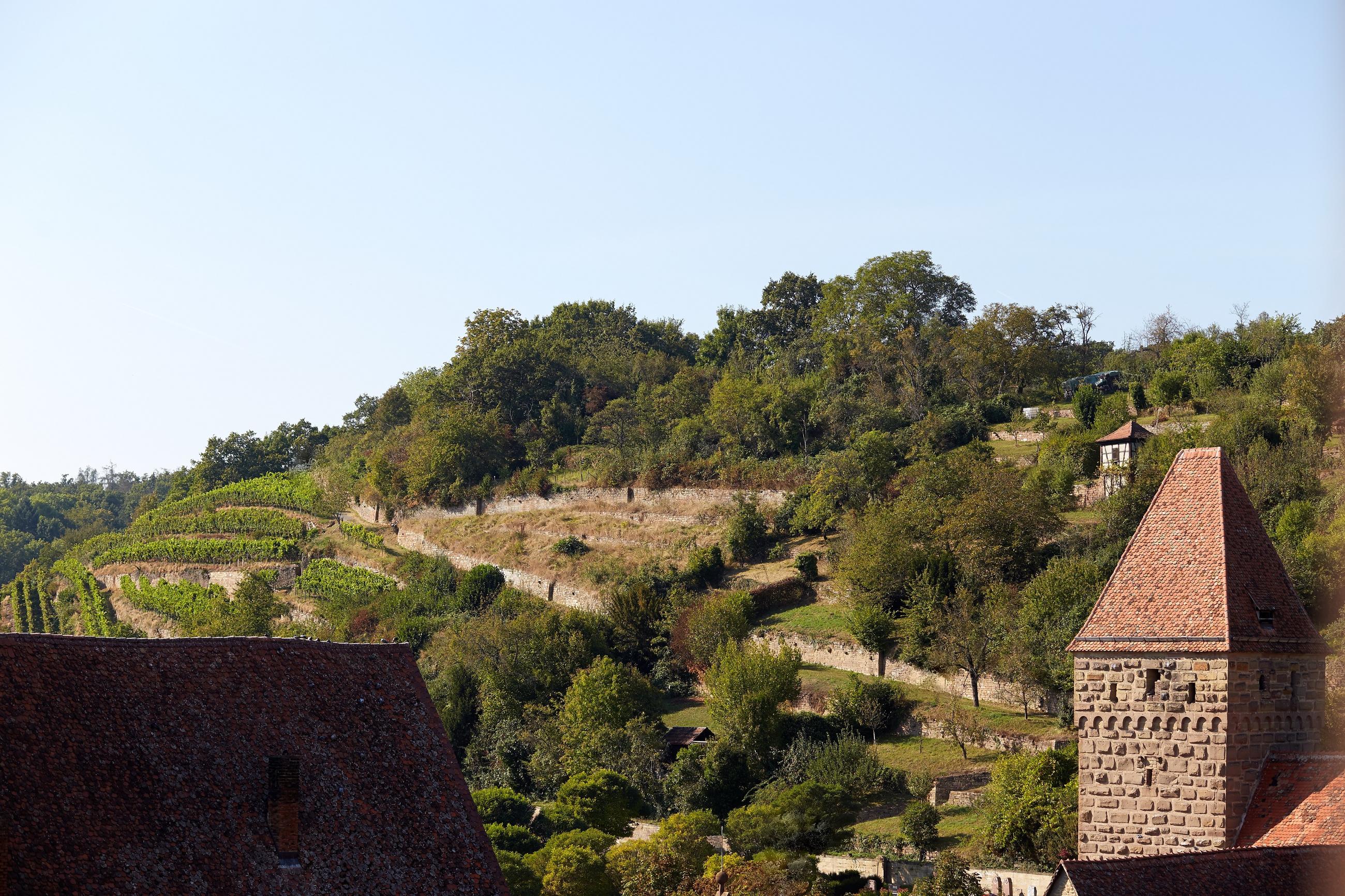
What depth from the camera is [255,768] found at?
1759 centimetres

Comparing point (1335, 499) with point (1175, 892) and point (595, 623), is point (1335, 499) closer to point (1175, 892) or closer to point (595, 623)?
point (595, 623)

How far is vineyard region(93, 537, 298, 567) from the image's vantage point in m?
84.7

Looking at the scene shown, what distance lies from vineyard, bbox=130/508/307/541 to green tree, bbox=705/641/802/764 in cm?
4563

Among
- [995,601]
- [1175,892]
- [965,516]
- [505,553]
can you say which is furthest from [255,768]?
[505,553]

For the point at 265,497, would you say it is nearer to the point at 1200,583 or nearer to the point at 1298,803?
the point at 1200,583

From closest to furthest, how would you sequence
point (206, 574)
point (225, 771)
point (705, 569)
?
point (225, 771)
point (705, 569)
point (206, 574)

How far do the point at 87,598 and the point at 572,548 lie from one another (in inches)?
1410

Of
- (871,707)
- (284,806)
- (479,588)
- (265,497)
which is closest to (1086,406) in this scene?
(871,707)

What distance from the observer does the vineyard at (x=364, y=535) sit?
8125 centimetres

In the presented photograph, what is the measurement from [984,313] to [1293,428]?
26.5 m

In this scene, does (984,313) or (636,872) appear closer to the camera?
(636,872)

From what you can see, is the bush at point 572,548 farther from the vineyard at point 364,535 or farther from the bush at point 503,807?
the bush at point 503,807

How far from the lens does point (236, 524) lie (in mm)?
90938

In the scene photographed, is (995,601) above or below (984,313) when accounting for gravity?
below
